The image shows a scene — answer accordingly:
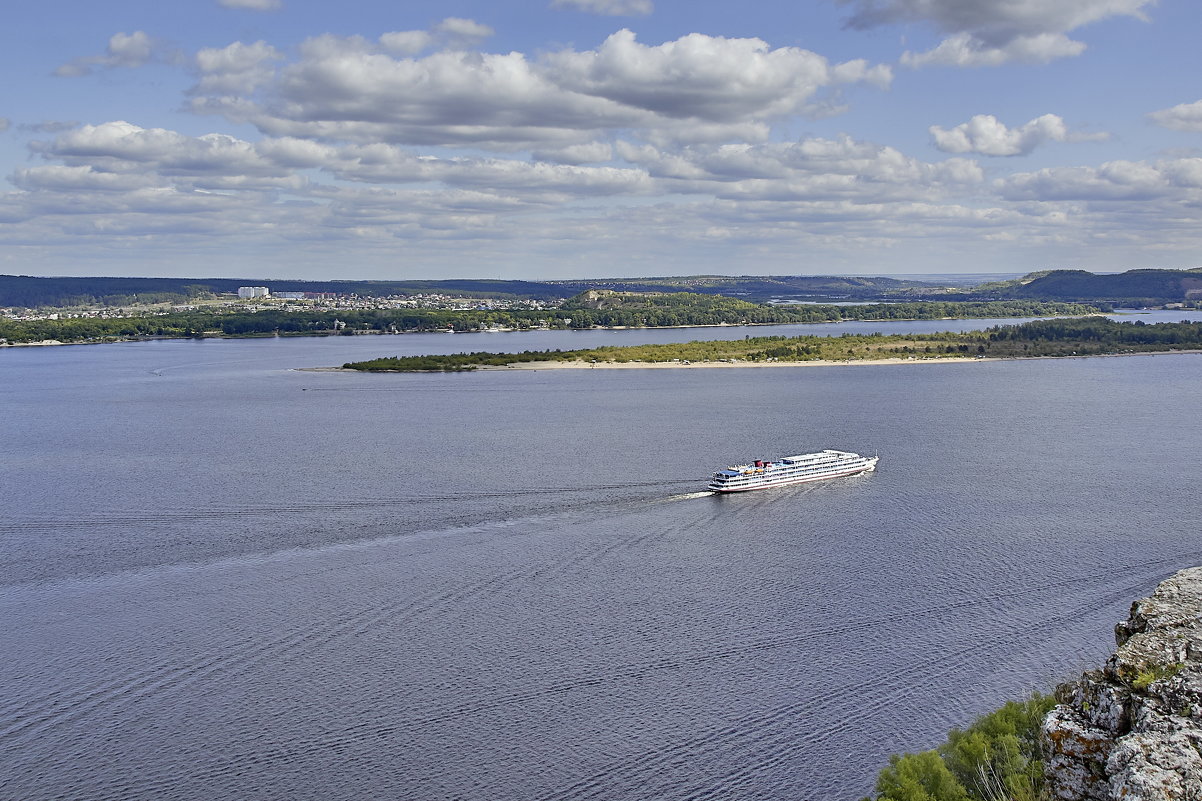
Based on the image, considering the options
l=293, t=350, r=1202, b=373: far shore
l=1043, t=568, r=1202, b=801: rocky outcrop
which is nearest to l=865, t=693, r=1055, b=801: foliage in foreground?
l=1043, t=568, r=1202, b=801: rocky outcrop

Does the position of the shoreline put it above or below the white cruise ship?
above

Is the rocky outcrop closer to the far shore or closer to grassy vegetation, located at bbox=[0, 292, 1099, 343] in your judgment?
the far shore

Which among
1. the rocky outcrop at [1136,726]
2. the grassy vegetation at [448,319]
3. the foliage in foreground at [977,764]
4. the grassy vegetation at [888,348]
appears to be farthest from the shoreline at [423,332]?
the rocky outcrop at [1136,726]

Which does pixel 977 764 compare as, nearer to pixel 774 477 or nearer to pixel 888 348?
pixel 774 477

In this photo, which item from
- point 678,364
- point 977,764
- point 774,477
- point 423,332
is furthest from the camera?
point 423,332

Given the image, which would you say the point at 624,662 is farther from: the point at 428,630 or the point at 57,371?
the point at 57,371

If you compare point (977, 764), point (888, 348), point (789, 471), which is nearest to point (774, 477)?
point (789, 471)

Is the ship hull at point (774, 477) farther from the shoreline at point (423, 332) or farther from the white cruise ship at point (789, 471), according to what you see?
the shoreline at point (423, 332)

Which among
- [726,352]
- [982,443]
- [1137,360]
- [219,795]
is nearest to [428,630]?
[219,795]
